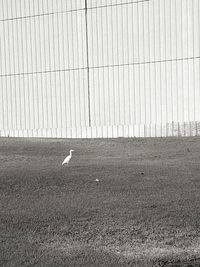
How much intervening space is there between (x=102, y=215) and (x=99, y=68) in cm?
1594

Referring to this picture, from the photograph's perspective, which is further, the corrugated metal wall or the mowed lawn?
the corrugated metal wall

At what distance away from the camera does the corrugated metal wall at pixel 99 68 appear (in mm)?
22406

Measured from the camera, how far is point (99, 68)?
24.2 metres

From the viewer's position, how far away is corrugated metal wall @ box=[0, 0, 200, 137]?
22.4m

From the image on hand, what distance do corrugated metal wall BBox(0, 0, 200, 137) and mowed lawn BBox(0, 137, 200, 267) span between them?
26.1 ft

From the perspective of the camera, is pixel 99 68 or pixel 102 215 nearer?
pixel 102 215

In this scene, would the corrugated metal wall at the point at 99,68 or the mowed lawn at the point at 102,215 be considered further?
the corrugated metal wall at the point at 99,68

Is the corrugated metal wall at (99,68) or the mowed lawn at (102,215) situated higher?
the corrugated metal wall at (99,68)

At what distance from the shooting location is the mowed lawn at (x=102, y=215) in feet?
23.3

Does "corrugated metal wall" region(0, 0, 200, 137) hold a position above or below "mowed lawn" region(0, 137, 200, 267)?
above

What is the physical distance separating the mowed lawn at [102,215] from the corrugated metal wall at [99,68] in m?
7.96

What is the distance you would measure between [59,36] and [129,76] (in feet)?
12.7

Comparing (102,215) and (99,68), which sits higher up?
(99,68)

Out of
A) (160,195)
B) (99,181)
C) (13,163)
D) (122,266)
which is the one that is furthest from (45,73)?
(122,266)
